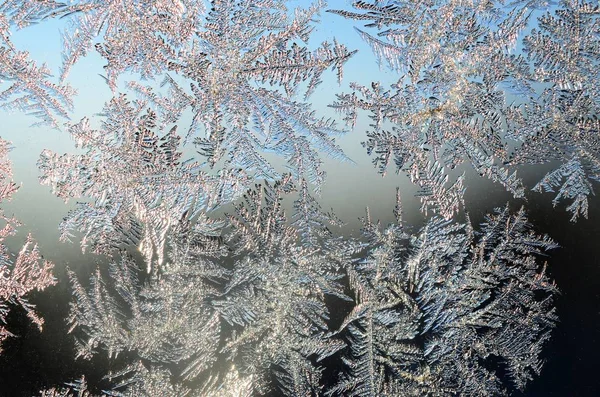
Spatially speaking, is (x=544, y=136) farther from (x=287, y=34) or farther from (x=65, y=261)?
(x=65, y=261)

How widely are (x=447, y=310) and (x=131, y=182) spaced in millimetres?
354

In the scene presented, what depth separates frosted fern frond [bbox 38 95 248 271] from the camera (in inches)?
19.4

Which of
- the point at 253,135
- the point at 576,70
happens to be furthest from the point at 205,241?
the point at 576,70

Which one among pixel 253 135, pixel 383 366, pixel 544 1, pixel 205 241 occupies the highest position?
pixel 544 1

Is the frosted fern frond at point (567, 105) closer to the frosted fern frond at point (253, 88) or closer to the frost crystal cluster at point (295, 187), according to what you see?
the frost crystal cluster at point (295, 187)

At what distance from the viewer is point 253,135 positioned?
0.50 metres

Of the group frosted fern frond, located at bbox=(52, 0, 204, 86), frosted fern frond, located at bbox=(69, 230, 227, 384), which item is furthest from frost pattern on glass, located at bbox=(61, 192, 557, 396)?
frosted fern frond, located at bbox=(52, 0, 204, 86)

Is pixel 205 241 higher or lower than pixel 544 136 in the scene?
lower

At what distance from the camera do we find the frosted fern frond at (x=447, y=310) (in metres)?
0.52

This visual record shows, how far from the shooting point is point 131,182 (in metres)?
0.50

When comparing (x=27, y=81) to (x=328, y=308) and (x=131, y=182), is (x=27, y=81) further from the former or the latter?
(x=328, y=308)

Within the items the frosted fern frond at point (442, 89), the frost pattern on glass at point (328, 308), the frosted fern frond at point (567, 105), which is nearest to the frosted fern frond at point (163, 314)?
the frost pattern on glass at point (328, 308)

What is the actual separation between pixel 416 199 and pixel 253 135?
181 mm

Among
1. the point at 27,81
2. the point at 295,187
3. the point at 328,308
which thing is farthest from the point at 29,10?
the point at 328,308
